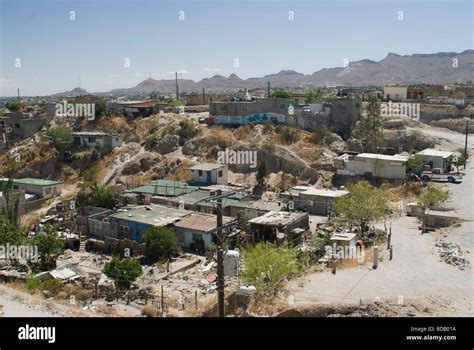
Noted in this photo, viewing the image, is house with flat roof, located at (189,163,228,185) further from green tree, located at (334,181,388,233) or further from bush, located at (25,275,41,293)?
bush, located at (25,275,41,293)

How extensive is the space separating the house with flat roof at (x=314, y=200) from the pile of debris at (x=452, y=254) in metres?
7.97

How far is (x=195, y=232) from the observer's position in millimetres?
21281

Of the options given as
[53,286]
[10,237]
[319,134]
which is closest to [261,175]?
[319,134]

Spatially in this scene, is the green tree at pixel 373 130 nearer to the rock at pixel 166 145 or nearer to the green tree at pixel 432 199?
the green tree at pixel 432 199

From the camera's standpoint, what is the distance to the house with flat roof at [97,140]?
131ft

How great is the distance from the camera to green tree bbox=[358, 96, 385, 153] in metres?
32.9

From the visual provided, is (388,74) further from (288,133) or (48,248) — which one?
(48,248)

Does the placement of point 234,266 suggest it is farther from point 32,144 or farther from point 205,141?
point 32,144

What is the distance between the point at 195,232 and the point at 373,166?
1286 cm

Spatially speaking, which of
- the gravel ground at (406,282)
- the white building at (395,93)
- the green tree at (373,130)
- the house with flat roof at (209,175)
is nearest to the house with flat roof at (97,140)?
the house with flat roof at (209,175)

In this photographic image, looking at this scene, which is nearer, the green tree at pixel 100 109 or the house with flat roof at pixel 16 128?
the house with flat roof at pixel 16 128

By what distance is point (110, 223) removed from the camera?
23328mm
